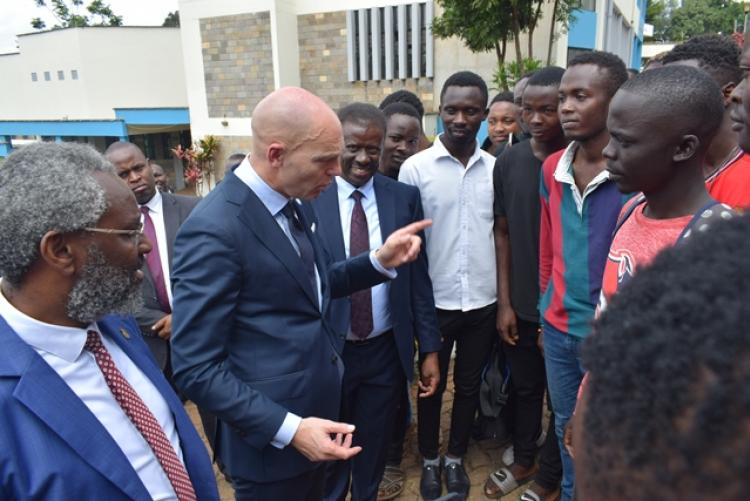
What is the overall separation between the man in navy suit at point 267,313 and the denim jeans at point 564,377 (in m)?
1.14

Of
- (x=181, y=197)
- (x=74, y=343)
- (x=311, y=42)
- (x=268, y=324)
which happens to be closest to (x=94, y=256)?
(x=74, y=343)

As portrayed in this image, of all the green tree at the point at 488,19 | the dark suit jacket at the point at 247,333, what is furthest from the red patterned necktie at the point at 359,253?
the green tree at the point at 488,19

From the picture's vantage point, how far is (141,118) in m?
25.8

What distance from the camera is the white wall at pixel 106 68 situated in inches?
1235

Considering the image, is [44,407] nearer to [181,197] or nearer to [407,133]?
[181,197]

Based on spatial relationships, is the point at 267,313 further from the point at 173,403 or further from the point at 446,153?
the point at 446,153

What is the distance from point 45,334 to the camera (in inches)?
56.8

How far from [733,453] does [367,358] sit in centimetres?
254

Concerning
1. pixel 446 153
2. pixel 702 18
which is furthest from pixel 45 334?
pixel 702 18

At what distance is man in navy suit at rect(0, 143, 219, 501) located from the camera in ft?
4.32

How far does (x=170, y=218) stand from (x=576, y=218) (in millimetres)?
2514

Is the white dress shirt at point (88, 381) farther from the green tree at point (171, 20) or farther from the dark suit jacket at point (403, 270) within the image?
the green tree at point (171, 20)

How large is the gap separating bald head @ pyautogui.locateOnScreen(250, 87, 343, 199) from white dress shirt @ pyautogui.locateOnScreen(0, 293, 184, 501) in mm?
886

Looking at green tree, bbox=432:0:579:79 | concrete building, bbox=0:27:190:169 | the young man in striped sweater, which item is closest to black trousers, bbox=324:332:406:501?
the young man in striped sweater
